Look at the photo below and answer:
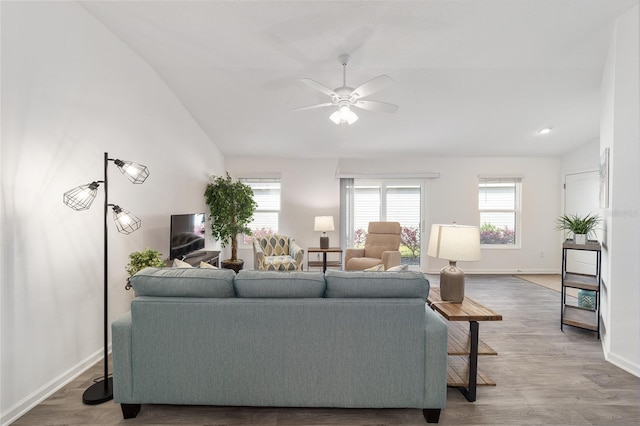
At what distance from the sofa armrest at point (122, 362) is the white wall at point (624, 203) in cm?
Answer: 368

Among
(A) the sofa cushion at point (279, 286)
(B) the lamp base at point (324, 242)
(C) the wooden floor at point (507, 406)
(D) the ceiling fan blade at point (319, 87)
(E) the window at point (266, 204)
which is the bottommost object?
(C) the wooden floor at point (507, 406)

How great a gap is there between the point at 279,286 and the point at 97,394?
150cm

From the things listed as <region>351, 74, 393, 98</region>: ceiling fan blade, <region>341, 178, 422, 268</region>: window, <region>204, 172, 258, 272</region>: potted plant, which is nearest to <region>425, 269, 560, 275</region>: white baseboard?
<region>341, 178, 422, 268</region>: window

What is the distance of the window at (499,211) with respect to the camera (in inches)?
257

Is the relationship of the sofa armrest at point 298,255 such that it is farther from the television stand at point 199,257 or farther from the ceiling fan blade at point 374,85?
the ceiling fan blade at point 374,85

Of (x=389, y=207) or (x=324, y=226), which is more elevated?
(x=389, y=207)

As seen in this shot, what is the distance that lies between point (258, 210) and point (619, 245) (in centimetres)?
546

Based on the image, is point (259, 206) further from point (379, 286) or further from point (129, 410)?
point (379, 286)

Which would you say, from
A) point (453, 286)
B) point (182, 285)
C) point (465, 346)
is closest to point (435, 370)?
point (465, 346)

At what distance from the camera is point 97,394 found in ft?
7.22

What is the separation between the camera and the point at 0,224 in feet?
6.31

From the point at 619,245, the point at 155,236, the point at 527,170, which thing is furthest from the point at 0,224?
the point at 527,170

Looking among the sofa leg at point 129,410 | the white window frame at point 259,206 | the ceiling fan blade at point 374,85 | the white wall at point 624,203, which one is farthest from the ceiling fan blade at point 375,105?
the white window frame at point 259,206

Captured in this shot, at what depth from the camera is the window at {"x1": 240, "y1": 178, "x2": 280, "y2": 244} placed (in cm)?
666
